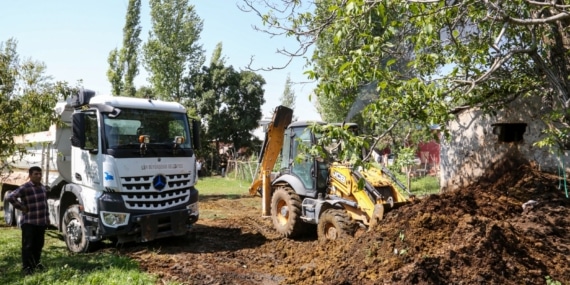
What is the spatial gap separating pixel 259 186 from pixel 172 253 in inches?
126

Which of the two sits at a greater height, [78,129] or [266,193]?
[78,129]

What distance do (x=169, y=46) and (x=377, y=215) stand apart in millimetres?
27528

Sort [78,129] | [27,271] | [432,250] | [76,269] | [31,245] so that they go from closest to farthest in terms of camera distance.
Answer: [432,250], [76,269], [27,271], [31,245], [78,129]

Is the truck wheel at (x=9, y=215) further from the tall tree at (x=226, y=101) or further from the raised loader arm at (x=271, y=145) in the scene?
the tall tree at (x=226, y=101)

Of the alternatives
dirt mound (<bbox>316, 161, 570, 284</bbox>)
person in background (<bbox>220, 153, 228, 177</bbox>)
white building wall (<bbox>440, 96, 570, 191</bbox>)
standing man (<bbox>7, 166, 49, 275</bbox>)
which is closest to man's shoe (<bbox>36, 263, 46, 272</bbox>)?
standing man (<bbox>7, 166, 49, 275</bbox>)

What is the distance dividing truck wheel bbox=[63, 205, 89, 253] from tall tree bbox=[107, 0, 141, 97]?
2400 cm

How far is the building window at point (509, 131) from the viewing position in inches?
324

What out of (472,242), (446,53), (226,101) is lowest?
(472,242)

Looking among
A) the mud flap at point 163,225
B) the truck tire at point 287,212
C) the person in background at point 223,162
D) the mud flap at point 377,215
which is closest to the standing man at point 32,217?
the mud flap at point 163,225

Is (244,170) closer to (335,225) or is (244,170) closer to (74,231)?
(74,231)

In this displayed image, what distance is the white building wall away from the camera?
7809 millimetres

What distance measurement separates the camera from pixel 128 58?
1205 inches

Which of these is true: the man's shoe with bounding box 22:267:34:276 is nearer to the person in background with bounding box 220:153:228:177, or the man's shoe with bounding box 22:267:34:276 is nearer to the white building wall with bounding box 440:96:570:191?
the white building wall with bounding box 440:96:570:191

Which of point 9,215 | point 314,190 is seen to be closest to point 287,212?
point 314,190
